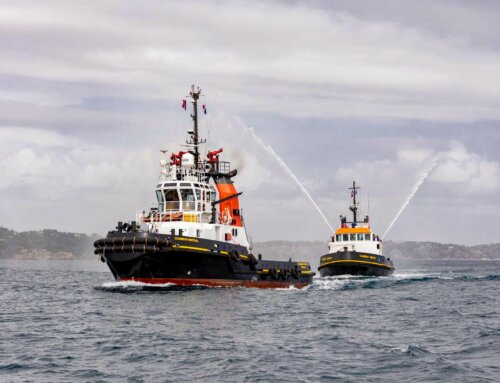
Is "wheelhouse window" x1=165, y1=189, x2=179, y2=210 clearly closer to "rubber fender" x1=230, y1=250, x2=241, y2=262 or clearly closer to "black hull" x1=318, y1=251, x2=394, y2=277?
"rubber fender" x1=230, y1=250, x2=241, y2=262

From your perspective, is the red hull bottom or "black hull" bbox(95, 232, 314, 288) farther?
the red hull bottom

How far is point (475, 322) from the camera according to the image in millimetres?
34156

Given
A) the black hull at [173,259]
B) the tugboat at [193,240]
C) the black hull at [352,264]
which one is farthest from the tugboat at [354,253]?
the black hull at [173,259]

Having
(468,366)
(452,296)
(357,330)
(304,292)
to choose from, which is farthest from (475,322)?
(304,292)

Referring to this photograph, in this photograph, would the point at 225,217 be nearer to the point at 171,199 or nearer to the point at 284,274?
the point at 171,199

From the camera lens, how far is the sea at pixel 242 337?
22.0 m

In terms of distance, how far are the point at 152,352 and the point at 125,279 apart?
2459 centimetres

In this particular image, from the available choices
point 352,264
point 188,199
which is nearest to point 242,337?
point 188,199

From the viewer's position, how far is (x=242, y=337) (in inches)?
1124

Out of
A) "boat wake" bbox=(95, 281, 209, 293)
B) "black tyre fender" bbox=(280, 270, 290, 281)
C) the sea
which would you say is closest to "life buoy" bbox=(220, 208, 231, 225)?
"black tyre fender" bbox=(280, 270, 290, 281)

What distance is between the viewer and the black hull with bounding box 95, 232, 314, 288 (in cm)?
4653

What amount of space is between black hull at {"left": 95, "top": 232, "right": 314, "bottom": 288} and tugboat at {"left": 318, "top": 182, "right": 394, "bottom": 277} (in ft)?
75.6

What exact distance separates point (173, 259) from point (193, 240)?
1.86m

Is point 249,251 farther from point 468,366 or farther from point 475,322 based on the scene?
point 468,366
